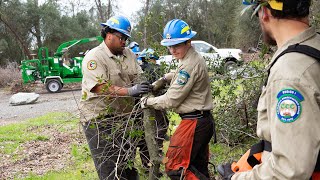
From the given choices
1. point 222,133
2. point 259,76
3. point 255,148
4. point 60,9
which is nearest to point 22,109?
point 222,133

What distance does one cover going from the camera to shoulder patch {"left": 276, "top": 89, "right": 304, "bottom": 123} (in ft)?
4.35

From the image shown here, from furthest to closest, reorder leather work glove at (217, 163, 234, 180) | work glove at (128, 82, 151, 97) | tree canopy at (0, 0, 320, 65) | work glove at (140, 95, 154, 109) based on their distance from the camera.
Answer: tree canopy at (0, 0, 320, 65)
work glove at (128, 82, 151, 97)
work glove at (140, 95, 154, 109)
leather work glove at (217, 163, 234, 180)

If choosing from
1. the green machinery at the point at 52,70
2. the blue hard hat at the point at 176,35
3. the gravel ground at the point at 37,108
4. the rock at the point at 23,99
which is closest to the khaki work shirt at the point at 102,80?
the blue hard hat at the point at 176,35

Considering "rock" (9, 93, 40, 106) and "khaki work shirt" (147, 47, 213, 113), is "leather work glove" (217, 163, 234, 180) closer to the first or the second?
"khaki work shirt" (147, 47, 213, 113)

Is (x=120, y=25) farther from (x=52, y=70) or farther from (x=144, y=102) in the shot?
(x=52, y=70)

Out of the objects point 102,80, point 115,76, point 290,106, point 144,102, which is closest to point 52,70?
point 115,76

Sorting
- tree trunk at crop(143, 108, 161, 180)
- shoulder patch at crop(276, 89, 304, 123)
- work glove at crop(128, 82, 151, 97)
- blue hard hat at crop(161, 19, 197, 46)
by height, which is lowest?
tree trunk at crop(143, 108, 161, 180)

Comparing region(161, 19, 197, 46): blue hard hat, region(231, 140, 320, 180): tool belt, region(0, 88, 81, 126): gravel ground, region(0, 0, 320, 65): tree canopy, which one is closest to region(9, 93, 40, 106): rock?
region(0, 88, 81, 126): gravel ground

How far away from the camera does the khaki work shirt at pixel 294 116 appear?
1.32 meters

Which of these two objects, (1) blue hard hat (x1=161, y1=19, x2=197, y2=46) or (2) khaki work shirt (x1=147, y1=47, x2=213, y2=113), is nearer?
(2) khaki work shirt (x1=147, y1=47, x2=213, y2=113)

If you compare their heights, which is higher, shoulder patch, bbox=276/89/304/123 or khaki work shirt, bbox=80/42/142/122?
shoulder patch, bbox=276/89/304/123

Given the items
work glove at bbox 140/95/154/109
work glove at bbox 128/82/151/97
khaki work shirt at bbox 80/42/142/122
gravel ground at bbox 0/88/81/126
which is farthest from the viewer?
gravel ground at bbox 0/88/81/126

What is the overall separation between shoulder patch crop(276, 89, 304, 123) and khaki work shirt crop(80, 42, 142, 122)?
2.29 metres

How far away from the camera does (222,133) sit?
5105 mm
